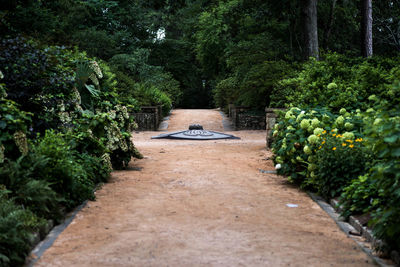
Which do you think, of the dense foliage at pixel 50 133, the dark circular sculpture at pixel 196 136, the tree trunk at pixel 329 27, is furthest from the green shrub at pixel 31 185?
the tree trunk at pixel 329 27

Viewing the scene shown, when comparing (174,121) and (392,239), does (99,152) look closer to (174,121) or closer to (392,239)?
(392,239)

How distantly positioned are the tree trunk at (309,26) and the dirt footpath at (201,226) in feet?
33.2

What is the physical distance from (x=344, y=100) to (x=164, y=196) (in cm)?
422

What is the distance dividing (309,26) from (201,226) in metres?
14.1

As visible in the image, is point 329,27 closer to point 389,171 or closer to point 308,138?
point 308,138

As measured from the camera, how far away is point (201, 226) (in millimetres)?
5293

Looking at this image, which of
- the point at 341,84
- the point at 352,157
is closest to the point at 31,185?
the point at 352,157

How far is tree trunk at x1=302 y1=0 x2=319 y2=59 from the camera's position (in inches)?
693

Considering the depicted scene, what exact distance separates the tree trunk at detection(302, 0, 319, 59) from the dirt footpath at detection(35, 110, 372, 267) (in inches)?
398

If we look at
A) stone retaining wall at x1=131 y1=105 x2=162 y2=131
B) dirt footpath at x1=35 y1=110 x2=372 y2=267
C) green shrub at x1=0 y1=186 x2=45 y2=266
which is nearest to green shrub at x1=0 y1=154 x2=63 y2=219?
green shrub at x1=0 y1=186 x2=45 y2=266

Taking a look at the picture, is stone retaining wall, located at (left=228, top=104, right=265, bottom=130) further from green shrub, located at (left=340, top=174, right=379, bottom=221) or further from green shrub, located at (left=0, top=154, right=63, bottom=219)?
green shrub, located at (left=0, top=154, right=63, bottom=219)

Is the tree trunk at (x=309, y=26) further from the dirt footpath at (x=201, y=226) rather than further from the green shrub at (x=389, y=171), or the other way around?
the green shrub at (x=389, y=171)

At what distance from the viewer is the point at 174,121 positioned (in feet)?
82.1

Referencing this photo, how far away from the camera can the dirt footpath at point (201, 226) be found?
4.25 meters
